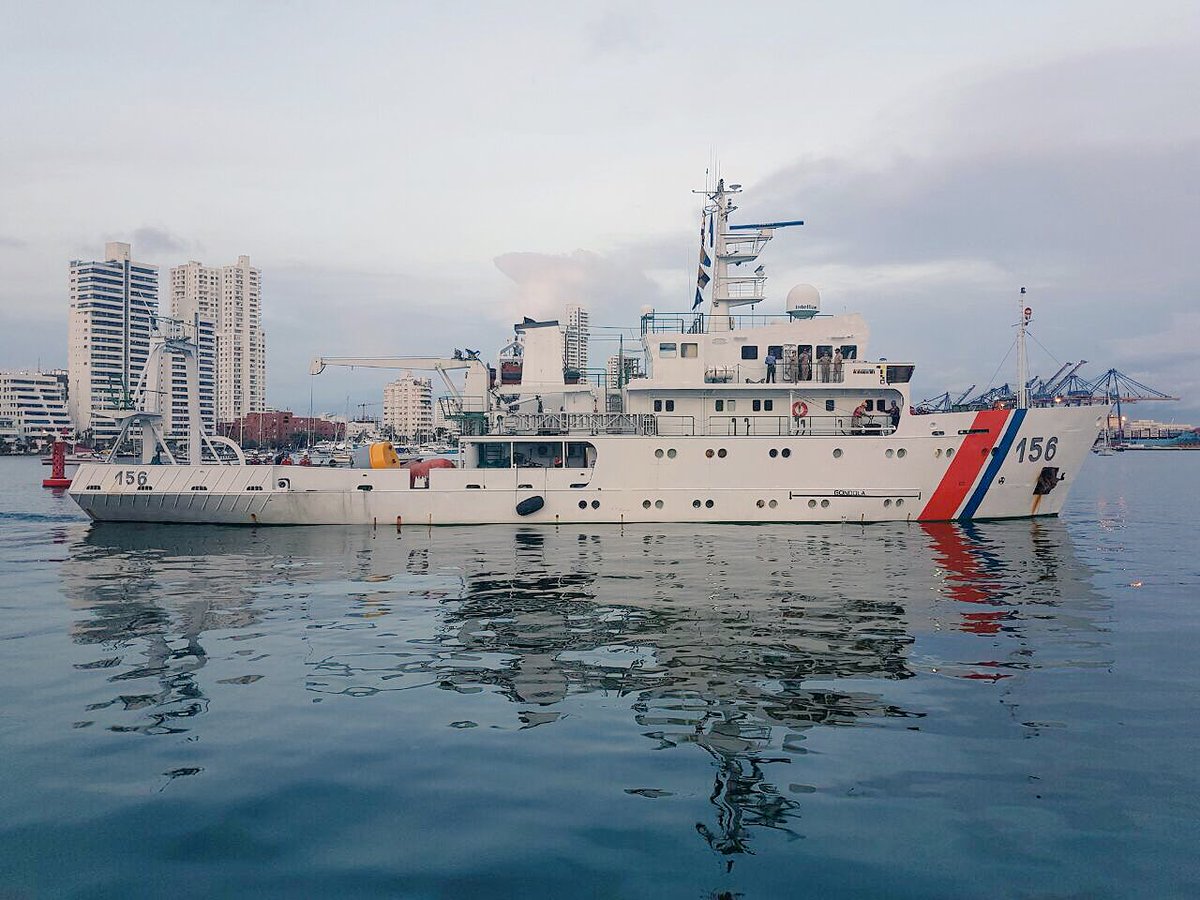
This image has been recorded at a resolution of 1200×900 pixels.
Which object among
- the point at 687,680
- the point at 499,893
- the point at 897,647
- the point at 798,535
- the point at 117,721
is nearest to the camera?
the point at 499,893

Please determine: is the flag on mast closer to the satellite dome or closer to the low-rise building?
the satellite dome

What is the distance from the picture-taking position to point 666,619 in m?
13.4

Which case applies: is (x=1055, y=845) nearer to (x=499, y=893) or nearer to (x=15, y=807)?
(x=499, y=893)

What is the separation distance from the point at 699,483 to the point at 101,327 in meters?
166

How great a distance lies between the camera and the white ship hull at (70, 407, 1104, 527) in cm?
2669

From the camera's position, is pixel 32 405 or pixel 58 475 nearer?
pixel 58 475

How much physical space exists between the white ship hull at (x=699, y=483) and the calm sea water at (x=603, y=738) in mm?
10085

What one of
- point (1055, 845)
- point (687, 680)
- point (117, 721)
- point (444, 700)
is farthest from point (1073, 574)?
point (117, 721)

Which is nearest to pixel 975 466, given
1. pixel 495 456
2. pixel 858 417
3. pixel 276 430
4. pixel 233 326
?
pixel 858 417

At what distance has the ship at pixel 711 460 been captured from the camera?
2681 cm

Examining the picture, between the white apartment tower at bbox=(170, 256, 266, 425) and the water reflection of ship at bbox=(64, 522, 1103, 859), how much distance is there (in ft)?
571

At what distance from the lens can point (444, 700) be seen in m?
9.13

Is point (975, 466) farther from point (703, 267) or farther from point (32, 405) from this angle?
point (32, 405)

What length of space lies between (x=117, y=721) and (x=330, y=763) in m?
2.83
